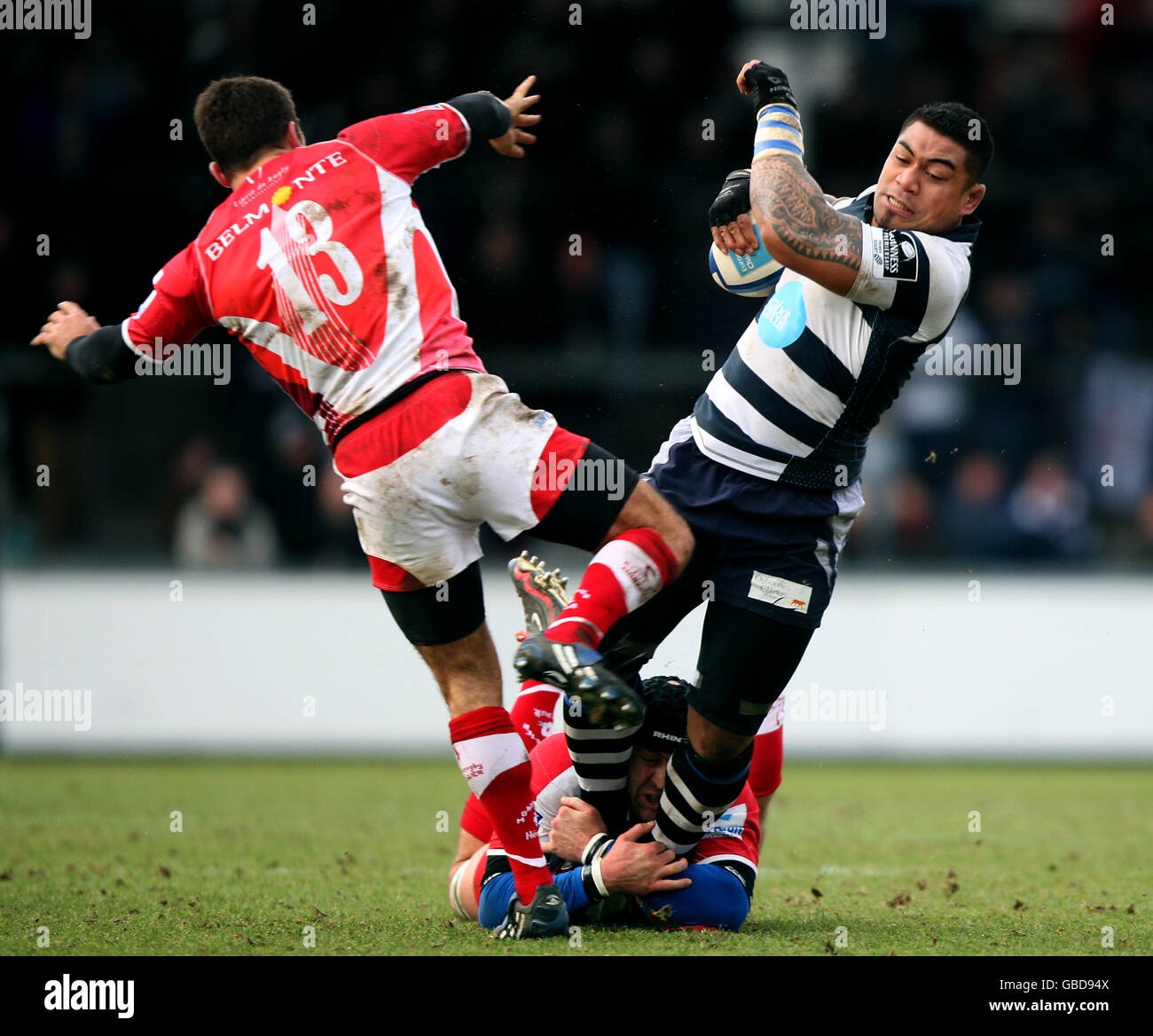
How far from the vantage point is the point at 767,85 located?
4.80 m

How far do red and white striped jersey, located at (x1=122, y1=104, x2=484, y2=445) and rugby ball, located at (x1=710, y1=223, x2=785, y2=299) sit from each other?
3.58 ft

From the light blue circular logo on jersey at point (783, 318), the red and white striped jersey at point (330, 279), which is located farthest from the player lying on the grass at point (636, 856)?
the red and white striped jersey at point (330, 279)

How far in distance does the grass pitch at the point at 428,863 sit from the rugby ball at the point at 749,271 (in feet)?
7.41

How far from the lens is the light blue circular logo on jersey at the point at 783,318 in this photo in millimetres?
4863

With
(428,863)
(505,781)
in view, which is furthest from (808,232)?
(428,863)

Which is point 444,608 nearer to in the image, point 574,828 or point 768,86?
point 574,828

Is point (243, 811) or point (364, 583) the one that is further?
point (364, 583)

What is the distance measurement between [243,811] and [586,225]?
5655 mm

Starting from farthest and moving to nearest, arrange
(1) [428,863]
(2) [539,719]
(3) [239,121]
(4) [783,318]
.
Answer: (1) [428,863], (2) [539,719], (4) [783,318], (3) [239,121]

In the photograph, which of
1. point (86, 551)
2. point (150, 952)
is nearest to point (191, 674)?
point (86, 551)

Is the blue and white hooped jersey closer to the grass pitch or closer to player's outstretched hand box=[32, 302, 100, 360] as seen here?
the grass pitch

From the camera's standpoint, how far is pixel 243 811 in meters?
8.20

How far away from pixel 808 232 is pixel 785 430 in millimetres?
668

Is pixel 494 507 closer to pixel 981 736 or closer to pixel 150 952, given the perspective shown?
pixel 150 952
